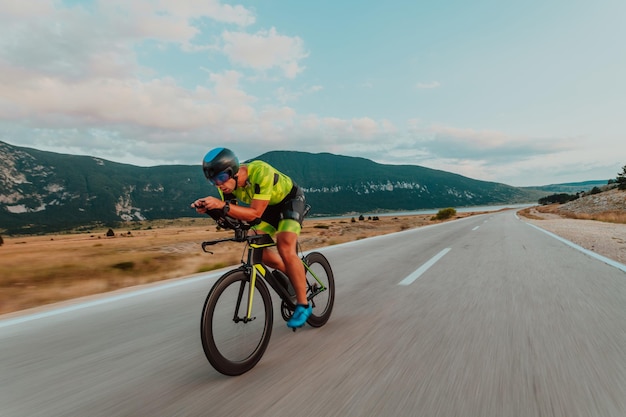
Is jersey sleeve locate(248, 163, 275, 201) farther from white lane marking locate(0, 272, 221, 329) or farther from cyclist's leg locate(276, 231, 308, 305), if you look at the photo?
white lane marking locate(0, 272, 221, 329)

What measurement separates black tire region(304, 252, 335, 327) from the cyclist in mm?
403

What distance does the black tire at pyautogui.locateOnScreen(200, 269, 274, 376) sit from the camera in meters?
2.59

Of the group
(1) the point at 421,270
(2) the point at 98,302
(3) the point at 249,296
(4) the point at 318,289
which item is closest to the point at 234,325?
(3) the point at 249,296

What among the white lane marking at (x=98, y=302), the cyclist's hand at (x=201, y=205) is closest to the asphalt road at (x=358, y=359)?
the white lane marking at (x=98, y=302)

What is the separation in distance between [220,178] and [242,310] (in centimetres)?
108

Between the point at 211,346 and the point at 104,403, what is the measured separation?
70 cm

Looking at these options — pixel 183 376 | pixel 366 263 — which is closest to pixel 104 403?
pixel 183 376

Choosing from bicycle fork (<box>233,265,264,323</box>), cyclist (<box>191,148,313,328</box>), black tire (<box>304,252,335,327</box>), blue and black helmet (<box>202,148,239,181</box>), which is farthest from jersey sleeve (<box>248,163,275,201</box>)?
black tire (<box>304,252,335,327</box>)

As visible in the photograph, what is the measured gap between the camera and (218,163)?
2.89 m

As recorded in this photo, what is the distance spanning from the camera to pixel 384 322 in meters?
3.94

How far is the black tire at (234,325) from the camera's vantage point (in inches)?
102

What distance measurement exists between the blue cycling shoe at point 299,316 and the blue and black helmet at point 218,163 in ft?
4.58

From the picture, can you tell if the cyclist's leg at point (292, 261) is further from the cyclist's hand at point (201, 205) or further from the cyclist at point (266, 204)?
the cyclist's hand at point (201, 205)

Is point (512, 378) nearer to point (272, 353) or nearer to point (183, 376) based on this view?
point (272, 353)
